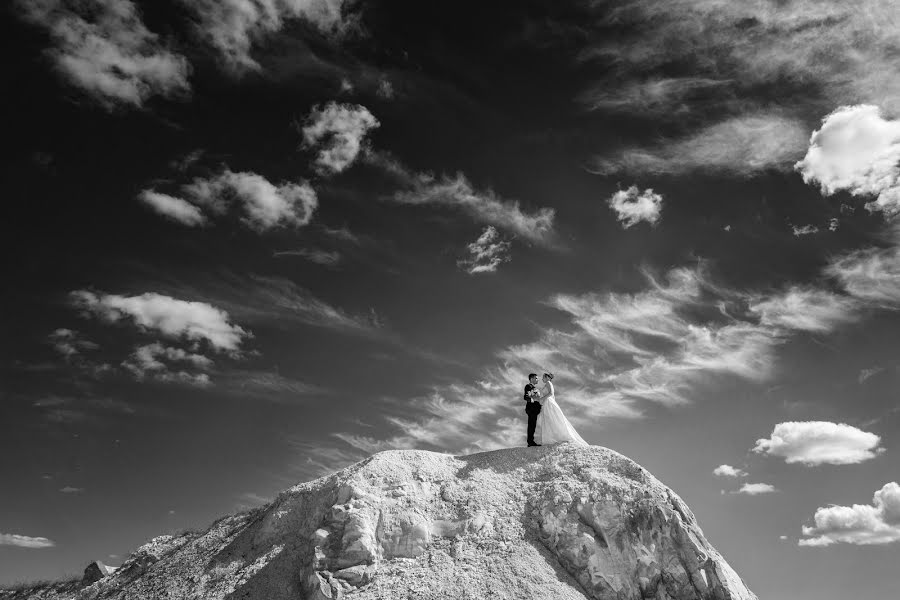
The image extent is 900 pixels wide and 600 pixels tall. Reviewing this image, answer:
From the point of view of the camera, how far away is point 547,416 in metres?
27.8

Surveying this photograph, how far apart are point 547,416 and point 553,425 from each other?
1.64ft

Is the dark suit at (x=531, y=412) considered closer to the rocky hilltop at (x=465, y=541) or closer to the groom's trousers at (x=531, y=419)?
the groom's trousers at (x=531, y=419)

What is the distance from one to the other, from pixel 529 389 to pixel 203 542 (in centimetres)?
1675

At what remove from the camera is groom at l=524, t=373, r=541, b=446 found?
2777 centimetres

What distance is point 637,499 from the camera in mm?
23438

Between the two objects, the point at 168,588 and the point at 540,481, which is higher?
the point at 540,481

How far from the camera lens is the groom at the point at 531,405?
91.1 ft

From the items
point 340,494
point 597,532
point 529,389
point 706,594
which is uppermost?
point 529,389

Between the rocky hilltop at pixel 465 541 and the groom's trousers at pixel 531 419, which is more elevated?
the groom's trousers at pixel 531 419

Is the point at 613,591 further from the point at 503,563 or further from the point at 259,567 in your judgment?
the point at 259,567

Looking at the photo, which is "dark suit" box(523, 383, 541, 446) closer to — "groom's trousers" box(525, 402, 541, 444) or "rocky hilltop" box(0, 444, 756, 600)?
"groom's trousers" box(525, 402, 541, 444)

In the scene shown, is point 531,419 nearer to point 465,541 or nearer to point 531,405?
point 531,405

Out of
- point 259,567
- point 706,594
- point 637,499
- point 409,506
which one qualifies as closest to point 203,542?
point 259,567

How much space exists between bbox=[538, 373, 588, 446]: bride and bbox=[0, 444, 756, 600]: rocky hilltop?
0.66 m
